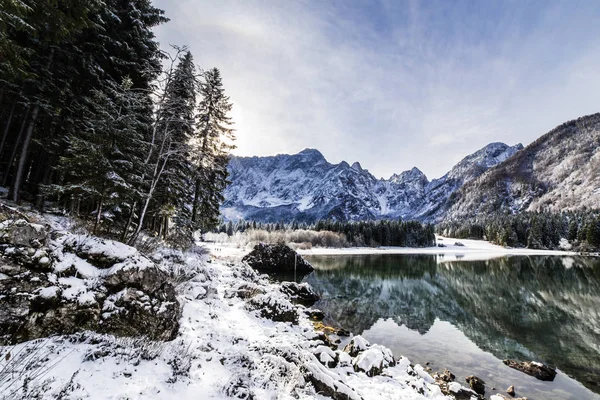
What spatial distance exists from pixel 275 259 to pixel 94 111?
85.2 feet

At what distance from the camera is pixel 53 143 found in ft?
44.0

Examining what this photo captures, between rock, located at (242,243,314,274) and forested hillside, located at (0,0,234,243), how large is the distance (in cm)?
1488

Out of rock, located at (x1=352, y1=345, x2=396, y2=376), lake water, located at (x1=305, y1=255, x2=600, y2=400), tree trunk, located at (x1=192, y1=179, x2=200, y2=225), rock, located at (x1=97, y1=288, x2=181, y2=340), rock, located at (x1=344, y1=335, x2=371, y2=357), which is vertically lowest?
lake water, located at (x1=305, y1=255, x2=600, y2=400)

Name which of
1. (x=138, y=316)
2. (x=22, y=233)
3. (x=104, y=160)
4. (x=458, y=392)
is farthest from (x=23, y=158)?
(x=458, y=392)

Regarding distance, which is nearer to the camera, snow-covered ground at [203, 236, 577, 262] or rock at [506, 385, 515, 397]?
rock at [506, 385, 515, 397]

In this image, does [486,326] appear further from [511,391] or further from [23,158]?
[23,158]

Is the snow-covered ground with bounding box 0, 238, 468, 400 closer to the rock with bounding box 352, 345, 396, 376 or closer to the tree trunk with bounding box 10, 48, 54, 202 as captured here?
the rock with bounding box 352, 345, 396, 376

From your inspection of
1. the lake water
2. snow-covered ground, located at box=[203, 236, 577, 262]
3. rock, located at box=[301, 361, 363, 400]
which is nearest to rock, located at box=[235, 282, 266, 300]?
the lake water

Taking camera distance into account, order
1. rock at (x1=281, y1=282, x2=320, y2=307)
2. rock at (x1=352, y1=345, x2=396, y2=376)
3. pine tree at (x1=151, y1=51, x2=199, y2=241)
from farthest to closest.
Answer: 1. rock at (x1=281, y1=282, x2=320, y2=307)
2. pine tree at (x1=151, y1=51, x2=199, y2=241)
3. rock at (x1=352, y1=345, x2=396, y2=376)

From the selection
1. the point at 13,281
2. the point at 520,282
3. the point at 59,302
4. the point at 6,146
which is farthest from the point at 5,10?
the point at 520,282

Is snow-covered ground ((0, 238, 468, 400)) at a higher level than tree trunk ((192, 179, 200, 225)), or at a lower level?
lower

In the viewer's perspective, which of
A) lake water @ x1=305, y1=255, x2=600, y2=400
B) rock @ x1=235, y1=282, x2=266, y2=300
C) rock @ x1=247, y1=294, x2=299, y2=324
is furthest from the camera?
rock @ x1=235, y1=282, x2=266, y2=300

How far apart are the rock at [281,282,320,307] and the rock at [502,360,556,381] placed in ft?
39.7

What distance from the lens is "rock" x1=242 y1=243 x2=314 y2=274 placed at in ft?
116
